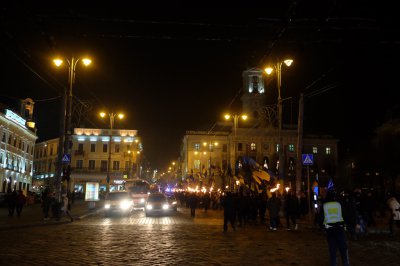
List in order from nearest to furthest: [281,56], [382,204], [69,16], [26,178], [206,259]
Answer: [206,259] → [69,16] → [281,56] → [382,204] → [26,178]

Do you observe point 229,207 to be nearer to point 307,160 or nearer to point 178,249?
point 307,160

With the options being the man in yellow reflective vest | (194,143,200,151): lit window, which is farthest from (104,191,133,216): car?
(194,143,200,151): lit window

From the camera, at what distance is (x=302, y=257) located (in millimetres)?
11828

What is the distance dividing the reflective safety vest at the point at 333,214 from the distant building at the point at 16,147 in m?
50.8

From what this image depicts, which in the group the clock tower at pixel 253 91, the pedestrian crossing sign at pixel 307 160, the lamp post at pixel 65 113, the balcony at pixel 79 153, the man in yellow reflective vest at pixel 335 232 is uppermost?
the clock tower at pixel 253 91

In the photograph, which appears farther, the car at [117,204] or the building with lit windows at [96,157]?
the building with lit windows at [96,157]

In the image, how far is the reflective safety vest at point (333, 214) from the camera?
9.08 m

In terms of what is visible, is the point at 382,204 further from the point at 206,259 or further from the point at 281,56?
the point at 206,259

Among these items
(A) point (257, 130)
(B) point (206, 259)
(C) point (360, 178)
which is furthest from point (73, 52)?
(A) point (257, 130)

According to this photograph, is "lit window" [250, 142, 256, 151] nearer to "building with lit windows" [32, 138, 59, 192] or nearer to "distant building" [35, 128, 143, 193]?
"distant building" [35, 128, 143, 193]

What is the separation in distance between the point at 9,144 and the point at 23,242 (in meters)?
50.0

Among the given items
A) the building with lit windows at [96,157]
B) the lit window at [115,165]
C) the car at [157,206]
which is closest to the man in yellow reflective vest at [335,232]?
the car at [157,206]

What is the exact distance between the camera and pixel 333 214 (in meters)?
9.09

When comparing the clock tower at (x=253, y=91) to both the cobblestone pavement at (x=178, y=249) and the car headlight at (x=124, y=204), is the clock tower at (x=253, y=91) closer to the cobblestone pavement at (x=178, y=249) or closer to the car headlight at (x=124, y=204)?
the car headlight at (x=124, y=204)
